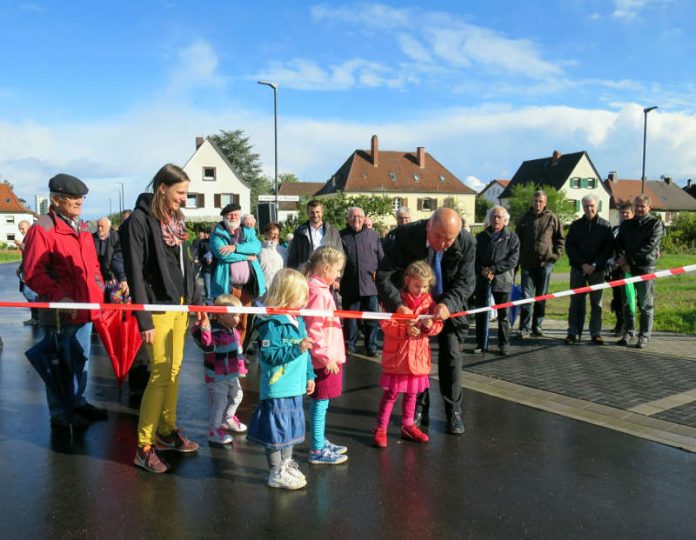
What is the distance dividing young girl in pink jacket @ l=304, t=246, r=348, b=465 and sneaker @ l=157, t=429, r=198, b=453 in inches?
36.8

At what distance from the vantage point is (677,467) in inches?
171

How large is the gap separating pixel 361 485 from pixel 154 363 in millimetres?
1654

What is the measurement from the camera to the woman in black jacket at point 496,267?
8.19 meters

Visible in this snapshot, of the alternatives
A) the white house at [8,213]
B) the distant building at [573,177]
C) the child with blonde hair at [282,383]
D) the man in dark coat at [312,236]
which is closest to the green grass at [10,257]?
the white house at [8,213]

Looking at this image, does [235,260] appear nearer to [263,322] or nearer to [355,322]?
[355,322]

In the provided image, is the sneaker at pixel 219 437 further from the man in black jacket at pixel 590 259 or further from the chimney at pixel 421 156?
the chimney at pixel 421 156

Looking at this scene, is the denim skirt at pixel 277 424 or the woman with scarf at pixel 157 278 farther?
the woman with scarf at pixel 157 278

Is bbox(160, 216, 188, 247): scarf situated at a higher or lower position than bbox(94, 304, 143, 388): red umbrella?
higher

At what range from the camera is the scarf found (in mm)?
4320

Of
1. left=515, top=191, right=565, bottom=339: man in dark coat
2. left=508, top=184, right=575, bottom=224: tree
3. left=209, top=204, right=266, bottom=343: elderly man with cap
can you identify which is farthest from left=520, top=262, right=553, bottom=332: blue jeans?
left=508, top=184, right=575, bottom=224: tree

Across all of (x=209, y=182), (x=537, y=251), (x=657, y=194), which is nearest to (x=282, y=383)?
(x=537, y=251)

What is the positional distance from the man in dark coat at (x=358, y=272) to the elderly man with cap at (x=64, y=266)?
399 centimetres

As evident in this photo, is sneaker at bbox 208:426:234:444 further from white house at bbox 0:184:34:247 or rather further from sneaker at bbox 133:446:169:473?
white house at bbox 0:184:34:247

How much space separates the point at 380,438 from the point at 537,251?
520 cm
